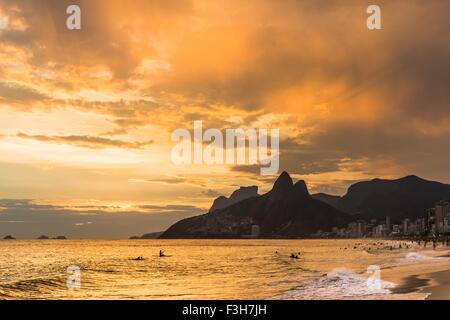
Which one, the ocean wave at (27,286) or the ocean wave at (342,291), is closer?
the ocean wave at (342,291)

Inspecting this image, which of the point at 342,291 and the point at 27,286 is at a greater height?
the point at 342,291

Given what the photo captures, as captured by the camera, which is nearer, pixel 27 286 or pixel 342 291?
A: pixel 342 291

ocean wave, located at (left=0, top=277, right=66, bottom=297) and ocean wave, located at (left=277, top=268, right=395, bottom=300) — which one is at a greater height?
ocean wave, located at (left=277, top=268, right=395, bottom=300)

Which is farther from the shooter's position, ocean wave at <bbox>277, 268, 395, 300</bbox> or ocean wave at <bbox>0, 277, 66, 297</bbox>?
ocean wave at <bbox>0, 277, 66, 297</bbox>

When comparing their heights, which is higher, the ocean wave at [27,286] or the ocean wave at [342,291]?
the ocean wave at [342,291]
